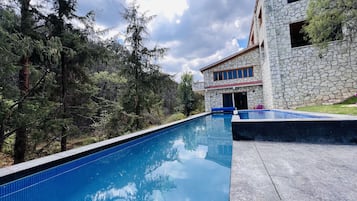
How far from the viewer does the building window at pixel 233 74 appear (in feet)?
54.9

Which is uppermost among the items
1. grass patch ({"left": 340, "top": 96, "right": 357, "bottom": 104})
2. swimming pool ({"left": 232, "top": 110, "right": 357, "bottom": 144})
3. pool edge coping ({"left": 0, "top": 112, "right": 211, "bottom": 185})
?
grass patch ({"left": 340, "top": 96, "right": 357, "bottom": 104})

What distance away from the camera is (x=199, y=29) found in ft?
48.9

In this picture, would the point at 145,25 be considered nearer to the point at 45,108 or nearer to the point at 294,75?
the point at 45,108

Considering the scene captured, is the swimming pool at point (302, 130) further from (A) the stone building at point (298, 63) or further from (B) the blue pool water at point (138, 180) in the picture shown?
(A) the stone building at point (298, 63)

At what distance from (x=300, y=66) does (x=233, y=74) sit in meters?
6.45

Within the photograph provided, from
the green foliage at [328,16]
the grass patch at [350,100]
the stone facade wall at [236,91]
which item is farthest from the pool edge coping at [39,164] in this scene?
the stone facade wall at [236,91]

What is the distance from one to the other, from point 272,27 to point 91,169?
588 inches

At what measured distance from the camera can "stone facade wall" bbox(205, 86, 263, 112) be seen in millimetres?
16297

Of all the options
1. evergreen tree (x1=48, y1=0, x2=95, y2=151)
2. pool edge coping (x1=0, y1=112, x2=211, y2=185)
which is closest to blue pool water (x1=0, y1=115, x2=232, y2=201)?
pool edge coping (x1=0, y1=112, x2=211, y2=185)

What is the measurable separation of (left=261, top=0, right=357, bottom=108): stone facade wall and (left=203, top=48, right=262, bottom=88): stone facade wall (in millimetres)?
3747

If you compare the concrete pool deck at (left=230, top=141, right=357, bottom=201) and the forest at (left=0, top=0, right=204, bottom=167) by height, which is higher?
the forest at (left=0, top=0, right=204, bottom=167)

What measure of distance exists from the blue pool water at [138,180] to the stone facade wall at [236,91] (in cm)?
1358

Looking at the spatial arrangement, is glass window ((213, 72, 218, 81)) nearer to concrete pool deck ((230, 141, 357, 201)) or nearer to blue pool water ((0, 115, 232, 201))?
blue pool water ((0, 115, 232, 201))

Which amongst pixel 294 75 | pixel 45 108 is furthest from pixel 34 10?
pixel 294 75
